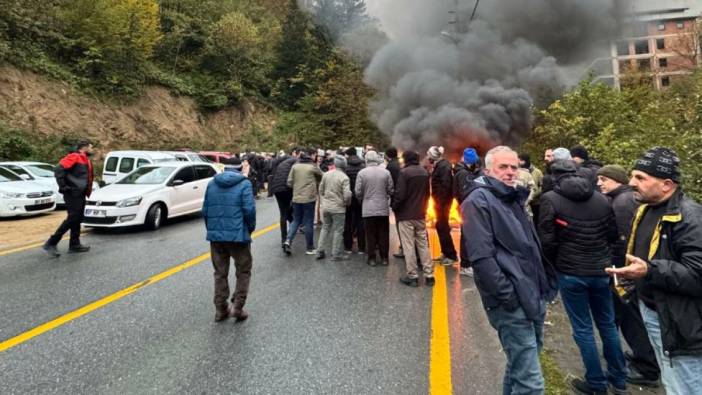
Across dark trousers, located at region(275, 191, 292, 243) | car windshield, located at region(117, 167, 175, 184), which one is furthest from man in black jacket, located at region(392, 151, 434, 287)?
car windshield, located at region(117, 167, 175, 184)

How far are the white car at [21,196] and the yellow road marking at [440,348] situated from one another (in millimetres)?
10492

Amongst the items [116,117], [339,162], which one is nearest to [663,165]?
[339,162]

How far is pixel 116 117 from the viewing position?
20.0 metres

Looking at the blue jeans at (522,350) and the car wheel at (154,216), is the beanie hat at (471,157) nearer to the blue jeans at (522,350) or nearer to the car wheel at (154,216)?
the blue jeans at (522,350)

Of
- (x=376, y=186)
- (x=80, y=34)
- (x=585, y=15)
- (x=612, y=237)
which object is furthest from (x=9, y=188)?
(x=585, y=15)

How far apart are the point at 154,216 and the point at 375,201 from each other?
550 centimetres

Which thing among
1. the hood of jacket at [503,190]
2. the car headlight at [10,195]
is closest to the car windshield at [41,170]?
the car headlight at [10,195]

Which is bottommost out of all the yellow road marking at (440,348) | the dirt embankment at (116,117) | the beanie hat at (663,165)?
the yellow road marking at (440,348)

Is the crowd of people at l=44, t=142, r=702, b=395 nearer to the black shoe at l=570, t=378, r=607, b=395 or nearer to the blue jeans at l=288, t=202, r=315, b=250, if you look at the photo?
the black shoe at l=570, t=378, r=607, b=395

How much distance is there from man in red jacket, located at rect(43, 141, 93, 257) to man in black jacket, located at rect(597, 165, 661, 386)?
7330mm

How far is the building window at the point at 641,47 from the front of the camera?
173 ft

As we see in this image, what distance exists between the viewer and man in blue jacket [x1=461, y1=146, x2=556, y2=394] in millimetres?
2062

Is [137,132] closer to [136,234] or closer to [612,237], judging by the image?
[136,234]

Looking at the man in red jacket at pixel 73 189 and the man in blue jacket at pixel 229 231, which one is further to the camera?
the man in red jacket at pixel 73 189
